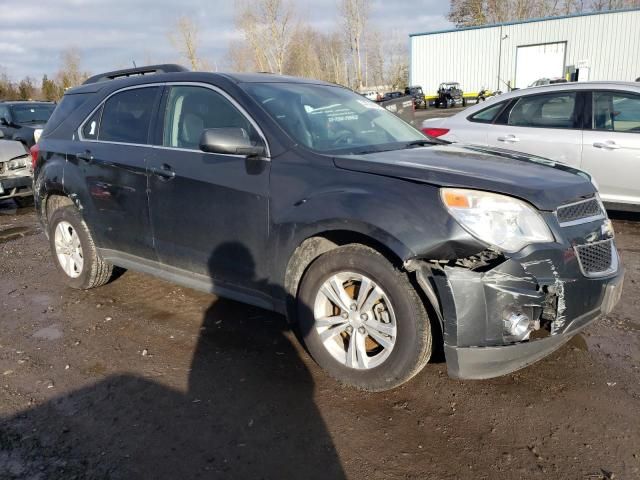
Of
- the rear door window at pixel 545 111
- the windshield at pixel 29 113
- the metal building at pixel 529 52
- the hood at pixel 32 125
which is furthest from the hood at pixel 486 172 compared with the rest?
the metal building at pixel 529 52

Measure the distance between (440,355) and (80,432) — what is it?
6.99 ft

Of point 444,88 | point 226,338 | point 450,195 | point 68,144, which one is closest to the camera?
point 450,195

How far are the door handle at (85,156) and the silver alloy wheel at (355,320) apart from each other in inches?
97.9

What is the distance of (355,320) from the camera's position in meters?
2.91

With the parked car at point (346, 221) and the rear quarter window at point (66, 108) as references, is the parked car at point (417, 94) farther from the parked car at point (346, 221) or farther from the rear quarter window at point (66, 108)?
the parked car at point (346, 221)

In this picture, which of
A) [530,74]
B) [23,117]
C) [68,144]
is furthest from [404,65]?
Result: [68,144]

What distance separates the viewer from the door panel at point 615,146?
5.63 meters

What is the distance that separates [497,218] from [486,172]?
1.08 feet

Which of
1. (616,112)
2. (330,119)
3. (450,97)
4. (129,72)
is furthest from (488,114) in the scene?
(450,97)

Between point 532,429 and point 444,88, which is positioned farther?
point 444,88

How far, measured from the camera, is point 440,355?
3.28 meters

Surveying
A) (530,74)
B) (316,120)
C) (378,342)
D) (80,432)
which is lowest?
(80,432)

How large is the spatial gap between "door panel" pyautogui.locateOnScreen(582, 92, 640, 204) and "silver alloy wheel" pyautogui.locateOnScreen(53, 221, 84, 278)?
17.9 ft

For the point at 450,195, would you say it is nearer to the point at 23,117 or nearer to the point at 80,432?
the point at 80,432
